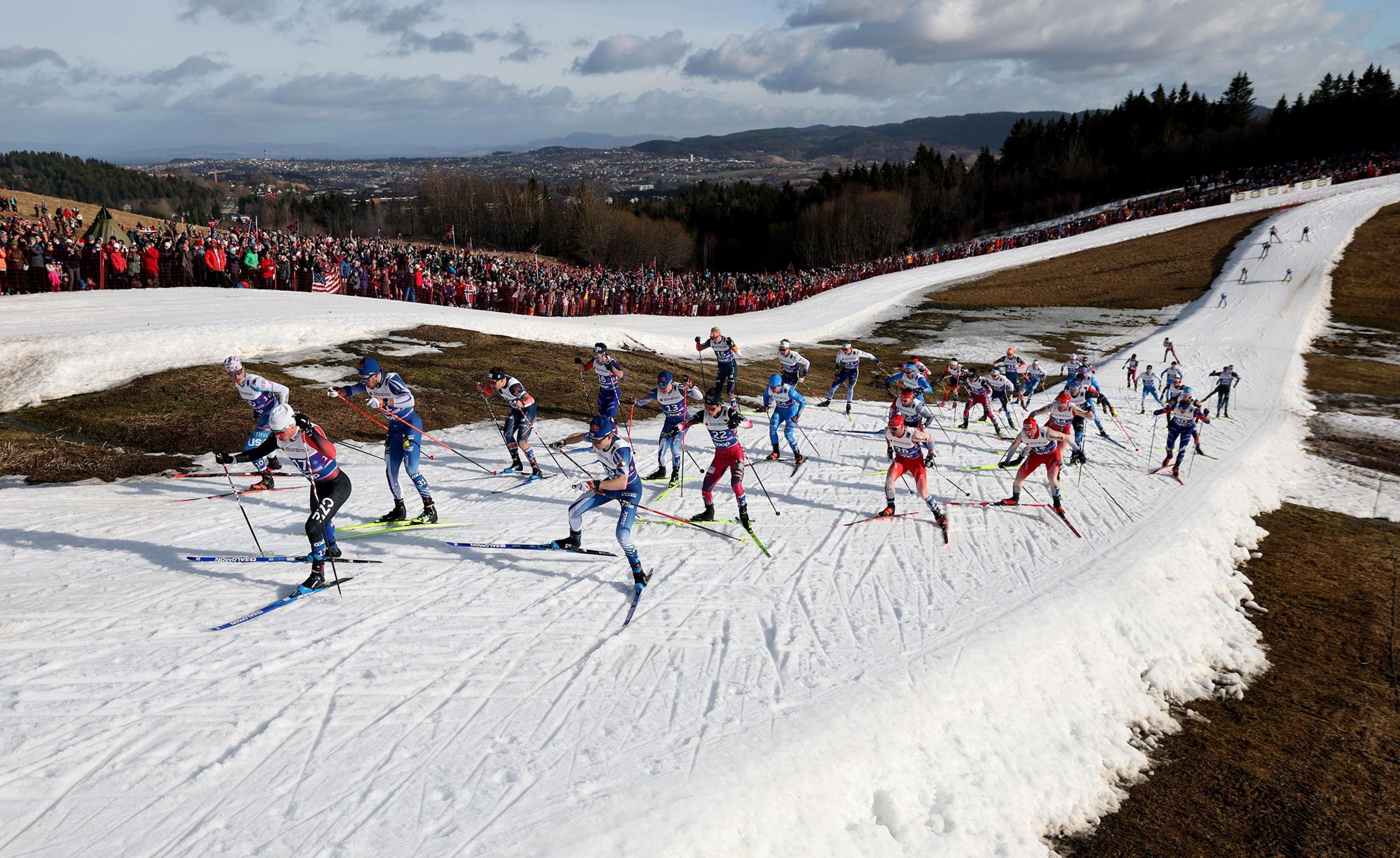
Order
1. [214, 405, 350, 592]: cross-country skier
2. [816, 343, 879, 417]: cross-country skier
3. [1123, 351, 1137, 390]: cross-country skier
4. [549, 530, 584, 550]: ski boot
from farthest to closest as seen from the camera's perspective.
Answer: [1123, 351, 1137, 390]: cross-country skier
[816, 343, 879, 417]: cross-country skier
[549, 530, 584, 550]: ski boot
[214, 405, 350, 592]: cross-country skier

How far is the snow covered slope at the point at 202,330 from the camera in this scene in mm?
17578

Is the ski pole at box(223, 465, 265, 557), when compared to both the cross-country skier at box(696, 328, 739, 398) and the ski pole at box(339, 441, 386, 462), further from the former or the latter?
the cross-country skier at box(696, 328, 739, 398)

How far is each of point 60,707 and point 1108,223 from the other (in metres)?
87.8

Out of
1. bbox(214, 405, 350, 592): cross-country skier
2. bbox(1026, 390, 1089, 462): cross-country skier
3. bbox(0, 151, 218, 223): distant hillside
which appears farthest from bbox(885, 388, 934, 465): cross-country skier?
bbox(0, 151, 218, 223): distant hillside

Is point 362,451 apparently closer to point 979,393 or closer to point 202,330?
point 202,330

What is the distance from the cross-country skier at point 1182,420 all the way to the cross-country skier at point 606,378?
1383 centimetres

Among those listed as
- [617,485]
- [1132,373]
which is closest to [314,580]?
[617,485]

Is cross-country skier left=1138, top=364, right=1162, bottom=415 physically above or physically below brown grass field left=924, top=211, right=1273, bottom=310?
A: below

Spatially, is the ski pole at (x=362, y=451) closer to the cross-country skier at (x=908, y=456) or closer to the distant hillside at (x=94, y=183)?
the cross-country skier at (x=908, y=456)

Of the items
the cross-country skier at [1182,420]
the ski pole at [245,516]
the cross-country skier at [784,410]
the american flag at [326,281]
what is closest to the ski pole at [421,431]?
the ski pole at [245,516]

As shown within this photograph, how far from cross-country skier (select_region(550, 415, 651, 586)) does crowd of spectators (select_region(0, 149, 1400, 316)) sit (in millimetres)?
25397

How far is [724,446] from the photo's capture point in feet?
41.8

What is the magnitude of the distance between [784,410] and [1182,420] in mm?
10310

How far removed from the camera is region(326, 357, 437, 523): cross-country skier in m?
12.2
